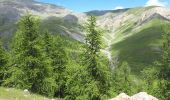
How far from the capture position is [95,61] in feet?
131

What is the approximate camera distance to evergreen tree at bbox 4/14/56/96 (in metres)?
42.3

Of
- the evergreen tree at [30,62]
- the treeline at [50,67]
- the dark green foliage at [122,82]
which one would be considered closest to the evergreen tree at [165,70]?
the treeline at [50,67]

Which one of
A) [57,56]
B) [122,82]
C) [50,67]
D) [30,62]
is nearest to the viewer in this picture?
[30,62]

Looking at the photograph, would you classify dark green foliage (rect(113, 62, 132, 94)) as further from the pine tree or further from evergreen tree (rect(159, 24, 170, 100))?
the pine tree

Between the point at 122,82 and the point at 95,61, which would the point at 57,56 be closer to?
the point at 95,61

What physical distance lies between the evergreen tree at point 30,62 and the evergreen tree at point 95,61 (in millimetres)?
5696

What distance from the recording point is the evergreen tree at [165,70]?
167ft

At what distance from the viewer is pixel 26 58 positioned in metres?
42.5

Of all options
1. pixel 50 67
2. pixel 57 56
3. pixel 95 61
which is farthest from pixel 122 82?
pixel 95 61

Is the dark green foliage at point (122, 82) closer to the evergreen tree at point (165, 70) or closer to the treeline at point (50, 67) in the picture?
the evergreen tree at point (165, 70)

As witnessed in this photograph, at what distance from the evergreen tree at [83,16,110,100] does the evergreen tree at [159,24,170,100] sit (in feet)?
45.2

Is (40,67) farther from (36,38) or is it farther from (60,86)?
(60,86)

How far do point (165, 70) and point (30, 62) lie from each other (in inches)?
822

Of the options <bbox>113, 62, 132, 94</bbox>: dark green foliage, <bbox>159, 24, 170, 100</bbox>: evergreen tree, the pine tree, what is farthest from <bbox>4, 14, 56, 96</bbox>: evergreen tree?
<bbox>113, 62, 132, 94</bbox>: dark green foliage
